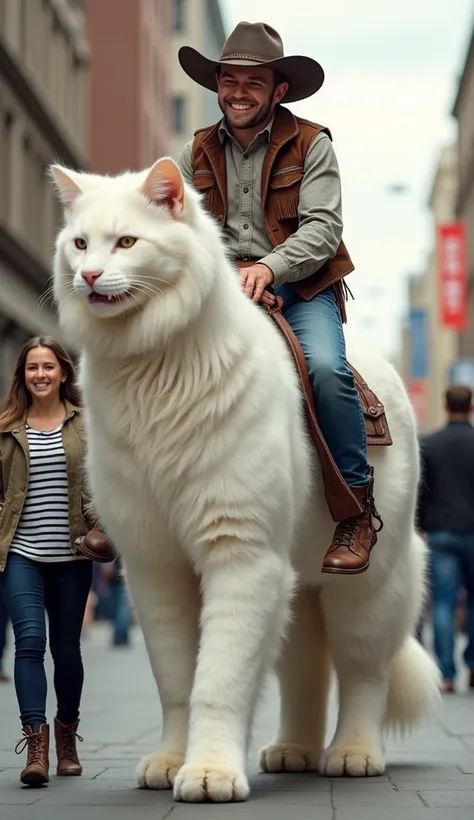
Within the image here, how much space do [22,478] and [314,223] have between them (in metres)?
1.82

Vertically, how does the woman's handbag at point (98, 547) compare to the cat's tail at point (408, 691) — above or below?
above

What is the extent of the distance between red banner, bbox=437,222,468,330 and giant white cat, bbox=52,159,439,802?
5607cm

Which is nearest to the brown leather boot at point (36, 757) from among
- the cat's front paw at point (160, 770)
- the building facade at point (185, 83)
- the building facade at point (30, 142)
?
the cat's front paw at point (160, 770)

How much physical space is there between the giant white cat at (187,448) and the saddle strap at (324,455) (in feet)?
0.17

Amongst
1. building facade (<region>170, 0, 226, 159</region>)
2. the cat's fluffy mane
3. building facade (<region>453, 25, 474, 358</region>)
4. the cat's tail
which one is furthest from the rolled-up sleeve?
building facade (<region>170, 0, 226, 159</region>)

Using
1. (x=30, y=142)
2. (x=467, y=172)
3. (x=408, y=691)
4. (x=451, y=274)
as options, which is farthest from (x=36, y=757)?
(x=467, y=172)

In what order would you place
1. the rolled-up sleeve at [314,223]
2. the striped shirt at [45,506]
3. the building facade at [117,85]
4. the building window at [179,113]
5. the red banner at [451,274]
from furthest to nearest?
the building window at [179,113], the building facade at [117,85], the red banner at [451,274], the striped shirt at [45,506], the rolled-up sleeve at [314,223]

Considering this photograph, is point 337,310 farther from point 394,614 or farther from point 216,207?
point 394,614

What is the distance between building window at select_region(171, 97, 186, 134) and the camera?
8888 centimetres

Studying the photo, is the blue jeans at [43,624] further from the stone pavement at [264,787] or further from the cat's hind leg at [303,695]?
the cat's hind leg at [303,695]

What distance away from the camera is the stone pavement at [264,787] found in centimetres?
616

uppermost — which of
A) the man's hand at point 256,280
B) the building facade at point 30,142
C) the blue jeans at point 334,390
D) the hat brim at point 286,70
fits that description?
the building facade at point 30,142

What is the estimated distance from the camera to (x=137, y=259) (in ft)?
20.9

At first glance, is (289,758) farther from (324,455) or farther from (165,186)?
(165,186)
